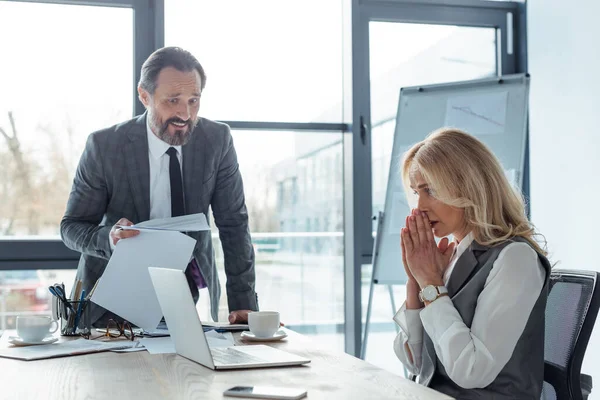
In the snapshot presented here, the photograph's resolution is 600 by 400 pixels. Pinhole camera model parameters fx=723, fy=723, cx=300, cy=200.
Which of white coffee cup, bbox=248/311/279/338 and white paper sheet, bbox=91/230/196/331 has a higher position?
white paper sheet, bbox=91/230/196/331

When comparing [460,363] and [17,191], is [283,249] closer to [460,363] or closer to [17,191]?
[17,191]

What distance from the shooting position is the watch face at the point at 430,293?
1.59 metres

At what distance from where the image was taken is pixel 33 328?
174cm

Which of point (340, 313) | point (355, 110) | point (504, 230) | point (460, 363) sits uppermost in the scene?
point (355, 110)

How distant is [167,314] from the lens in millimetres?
1616

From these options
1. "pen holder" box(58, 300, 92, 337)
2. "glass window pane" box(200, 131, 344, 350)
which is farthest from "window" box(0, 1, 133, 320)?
"pen holder" box(58, 300, 92, 337)

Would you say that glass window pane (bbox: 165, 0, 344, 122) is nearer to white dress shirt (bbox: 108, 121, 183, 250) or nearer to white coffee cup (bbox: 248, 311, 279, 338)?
white dress shirt (bbox: 108, 121, 183, 250)

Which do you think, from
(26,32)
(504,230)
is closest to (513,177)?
(504,230)

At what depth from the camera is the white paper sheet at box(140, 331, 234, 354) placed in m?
1.64

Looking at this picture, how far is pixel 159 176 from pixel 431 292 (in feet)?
3.61

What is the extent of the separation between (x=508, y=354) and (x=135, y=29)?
2628 millimetres

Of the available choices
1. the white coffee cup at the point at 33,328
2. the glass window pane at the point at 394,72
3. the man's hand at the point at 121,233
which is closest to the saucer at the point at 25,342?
the white coffee cup at the point at 33,328

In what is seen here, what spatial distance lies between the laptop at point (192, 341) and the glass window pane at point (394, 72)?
2240 mm

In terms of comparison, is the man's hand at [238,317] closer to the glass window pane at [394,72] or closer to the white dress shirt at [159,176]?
the white dress shirt at [159,176]
